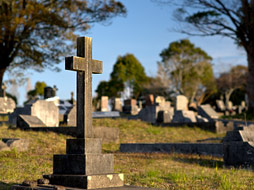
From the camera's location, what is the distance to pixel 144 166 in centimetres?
804

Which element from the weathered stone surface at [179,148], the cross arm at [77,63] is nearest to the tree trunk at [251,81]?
the weathered stone surface at [179,148]

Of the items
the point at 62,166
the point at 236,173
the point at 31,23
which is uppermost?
the point at 31,23

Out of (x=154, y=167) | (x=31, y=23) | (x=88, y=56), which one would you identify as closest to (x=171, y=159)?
(x=154, y=167)

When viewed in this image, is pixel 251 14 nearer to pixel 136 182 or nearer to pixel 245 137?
pixel 245 137

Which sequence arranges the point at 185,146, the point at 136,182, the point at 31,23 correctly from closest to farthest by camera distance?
the point at 136,182, the point at 185,146, the point at 31,23

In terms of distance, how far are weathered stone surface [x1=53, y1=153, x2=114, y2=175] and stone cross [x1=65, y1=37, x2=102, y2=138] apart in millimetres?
317

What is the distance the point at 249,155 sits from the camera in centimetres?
861

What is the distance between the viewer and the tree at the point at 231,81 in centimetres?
5100

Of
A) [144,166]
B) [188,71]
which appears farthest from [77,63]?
[188,71]

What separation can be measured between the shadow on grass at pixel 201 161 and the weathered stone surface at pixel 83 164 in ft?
13.5

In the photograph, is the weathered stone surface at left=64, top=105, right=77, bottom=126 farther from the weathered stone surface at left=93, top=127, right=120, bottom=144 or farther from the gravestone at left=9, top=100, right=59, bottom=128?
the weathered stone surface at left=93, top=127, right=120, bottom=144

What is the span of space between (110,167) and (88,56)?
5.23ft

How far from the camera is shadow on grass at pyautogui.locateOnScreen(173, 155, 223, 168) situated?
Result: 29.2 ft

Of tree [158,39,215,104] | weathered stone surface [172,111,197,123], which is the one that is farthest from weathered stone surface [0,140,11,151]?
tree [158,39,215,104]
